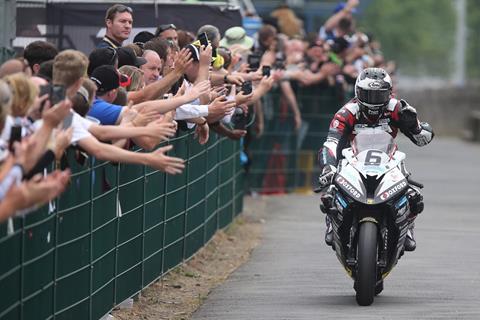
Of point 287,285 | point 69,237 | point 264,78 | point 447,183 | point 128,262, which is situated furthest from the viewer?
point 447,183

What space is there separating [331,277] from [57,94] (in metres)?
5.84

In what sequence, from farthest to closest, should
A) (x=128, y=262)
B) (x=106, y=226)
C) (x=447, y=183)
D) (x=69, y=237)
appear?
(x=447, y=183) → (x=128, y=262) → (x=106, y=226) → (x=69, y=237)

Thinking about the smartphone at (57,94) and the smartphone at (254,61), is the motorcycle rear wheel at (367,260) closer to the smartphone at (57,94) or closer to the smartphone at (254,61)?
the smartphone at (57,94)

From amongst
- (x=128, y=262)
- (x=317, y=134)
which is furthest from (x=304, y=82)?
(x=128, y=262)

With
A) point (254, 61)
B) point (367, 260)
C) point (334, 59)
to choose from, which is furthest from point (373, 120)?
point (334, 59)

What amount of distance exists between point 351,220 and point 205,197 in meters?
3.97

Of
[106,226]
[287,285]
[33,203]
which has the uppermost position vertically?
[33,203]

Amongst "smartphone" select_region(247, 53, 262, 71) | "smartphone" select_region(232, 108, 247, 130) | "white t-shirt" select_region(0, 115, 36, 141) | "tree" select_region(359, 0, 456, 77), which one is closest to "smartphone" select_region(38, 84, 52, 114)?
"white t-shirt" select_region(0, 115, 36, 141)

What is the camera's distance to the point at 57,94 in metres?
9.77

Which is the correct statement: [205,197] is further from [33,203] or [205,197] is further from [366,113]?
[33,203]

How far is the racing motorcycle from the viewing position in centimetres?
1286

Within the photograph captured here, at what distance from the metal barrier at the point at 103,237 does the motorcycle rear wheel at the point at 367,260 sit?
5.69 feet

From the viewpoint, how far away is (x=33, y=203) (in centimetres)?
836

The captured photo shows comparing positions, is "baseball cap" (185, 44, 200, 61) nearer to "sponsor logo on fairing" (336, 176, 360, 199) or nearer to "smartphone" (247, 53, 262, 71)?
"sponsor logo on fairing" (336, 176, 360, 199)
